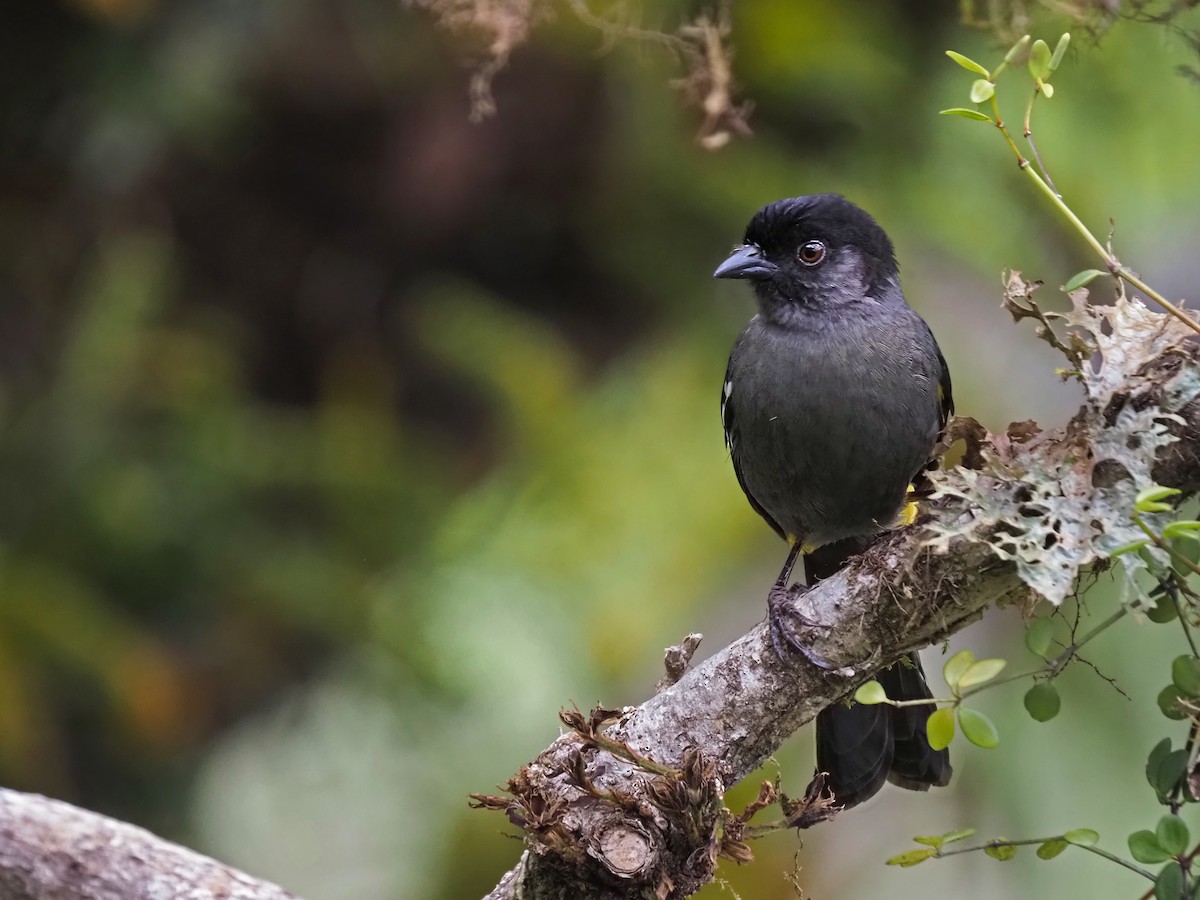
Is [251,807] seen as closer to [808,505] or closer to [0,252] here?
[0,252]

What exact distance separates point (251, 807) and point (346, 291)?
212cm

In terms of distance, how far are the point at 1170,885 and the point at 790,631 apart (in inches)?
23.8

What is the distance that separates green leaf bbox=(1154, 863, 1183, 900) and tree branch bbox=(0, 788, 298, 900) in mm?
1471

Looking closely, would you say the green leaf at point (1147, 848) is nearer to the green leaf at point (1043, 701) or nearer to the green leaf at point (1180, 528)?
the green leaf at point (1043, 701)

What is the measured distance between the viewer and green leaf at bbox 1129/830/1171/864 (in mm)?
1468

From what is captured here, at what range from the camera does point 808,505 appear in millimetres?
2500

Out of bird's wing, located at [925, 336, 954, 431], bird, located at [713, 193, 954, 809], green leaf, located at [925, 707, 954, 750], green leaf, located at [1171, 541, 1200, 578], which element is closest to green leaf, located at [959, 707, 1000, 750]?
green leaf, located at [925, 707, 954, 750]

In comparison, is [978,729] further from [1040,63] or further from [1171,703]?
[1040,63]

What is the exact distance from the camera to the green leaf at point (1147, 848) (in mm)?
1468

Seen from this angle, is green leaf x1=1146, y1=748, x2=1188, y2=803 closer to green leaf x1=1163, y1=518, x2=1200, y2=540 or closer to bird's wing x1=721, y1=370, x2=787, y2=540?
green leaf x1=1163, y1=518, x2=1200, y2=540

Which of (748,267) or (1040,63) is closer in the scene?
(1040,63)

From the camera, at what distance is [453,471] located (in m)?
4.65

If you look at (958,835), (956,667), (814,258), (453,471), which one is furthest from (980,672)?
(453,471)

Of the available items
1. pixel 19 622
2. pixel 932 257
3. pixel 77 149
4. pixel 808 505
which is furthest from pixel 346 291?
pixel 808 505
